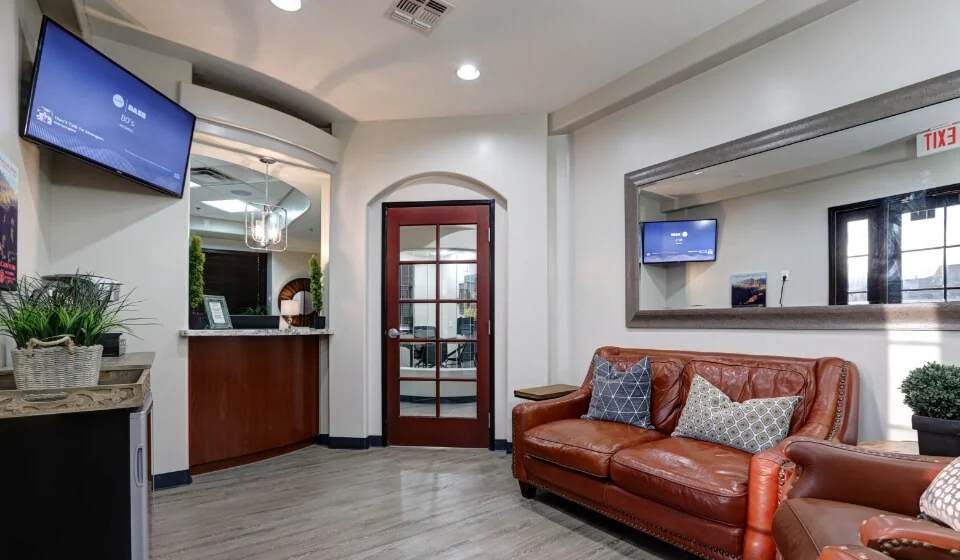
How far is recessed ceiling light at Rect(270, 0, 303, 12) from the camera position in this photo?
2740 millimetres

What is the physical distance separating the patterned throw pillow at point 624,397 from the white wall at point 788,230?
0.58 metres

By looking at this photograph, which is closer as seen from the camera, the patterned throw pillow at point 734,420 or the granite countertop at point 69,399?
the granite countertop at point 69,399

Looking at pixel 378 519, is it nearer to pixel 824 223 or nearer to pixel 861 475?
pixel 861 475

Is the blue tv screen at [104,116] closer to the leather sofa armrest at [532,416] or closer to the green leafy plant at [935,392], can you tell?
the leather sofa armrest at [532,416]

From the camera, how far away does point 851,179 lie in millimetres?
2541

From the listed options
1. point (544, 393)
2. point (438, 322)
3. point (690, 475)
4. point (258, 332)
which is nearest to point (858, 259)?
point (690, 475)

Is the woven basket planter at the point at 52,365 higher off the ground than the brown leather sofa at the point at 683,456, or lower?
higher

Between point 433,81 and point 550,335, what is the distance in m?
2.26

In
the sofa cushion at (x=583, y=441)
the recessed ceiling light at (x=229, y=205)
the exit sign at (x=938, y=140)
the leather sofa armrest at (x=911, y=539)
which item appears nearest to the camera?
the leather sofa armrest at (x=911, y=539)

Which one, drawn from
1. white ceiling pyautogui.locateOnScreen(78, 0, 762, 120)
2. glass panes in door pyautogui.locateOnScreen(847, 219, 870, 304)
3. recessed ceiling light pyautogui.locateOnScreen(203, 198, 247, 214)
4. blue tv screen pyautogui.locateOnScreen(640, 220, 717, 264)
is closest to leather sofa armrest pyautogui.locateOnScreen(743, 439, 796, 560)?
glass panes in door pyautogui.locateOnScreen(847, 219, 870, 304)

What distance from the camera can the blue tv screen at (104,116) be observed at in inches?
95.5

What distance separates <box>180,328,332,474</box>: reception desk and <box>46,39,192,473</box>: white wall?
0.16 m

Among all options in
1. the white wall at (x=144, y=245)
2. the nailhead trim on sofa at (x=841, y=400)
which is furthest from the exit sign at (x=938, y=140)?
the white wall at (x=144, y=245)

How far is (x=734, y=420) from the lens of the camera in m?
2.54
